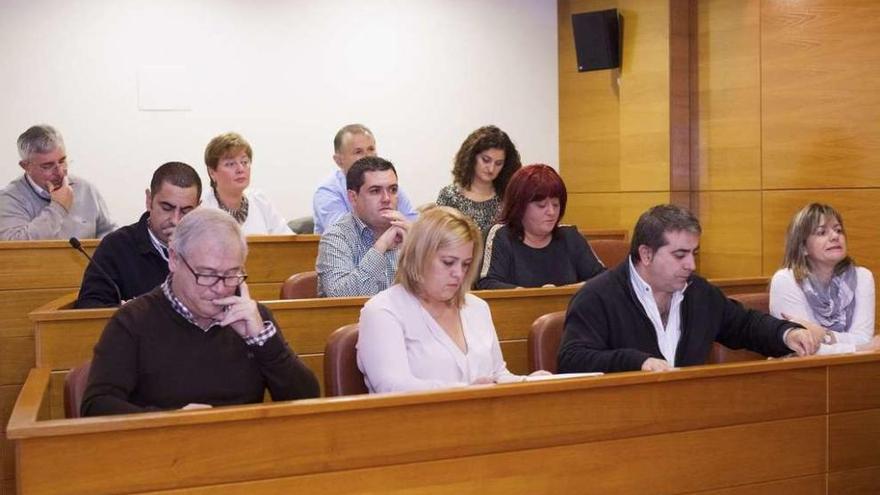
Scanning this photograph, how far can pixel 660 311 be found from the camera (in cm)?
365

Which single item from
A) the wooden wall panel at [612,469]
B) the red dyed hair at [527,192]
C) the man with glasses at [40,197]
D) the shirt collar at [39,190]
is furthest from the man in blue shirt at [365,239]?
the shirt collar at [39,190]

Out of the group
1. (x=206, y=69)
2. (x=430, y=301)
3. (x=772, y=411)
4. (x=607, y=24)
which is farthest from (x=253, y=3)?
(x=772, y=411)

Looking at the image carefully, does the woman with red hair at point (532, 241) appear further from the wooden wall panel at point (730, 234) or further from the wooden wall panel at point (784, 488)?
the wooden wall panel at point (730, 234)

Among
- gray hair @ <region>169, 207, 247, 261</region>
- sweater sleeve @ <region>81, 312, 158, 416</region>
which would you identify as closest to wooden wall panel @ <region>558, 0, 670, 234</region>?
gray hair @ <region>169, 207, 247, 261</region>

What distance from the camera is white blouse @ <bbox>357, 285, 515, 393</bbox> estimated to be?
3133mm

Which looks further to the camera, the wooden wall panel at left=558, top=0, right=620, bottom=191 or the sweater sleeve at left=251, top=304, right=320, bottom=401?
the wooden wall panel at left=558, top=0, right=620, bottom=191

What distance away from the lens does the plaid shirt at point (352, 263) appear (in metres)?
4.28

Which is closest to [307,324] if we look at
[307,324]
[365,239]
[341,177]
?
[307,324]

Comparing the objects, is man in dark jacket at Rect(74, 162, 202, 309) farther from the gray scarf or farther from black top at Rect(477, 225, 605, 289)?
the gray scarf

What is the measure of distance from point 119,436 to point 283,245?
3164 millimetres

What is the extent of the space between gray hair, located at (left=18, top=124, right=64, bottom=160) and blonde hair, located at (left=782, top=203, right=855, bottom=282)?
3.45m

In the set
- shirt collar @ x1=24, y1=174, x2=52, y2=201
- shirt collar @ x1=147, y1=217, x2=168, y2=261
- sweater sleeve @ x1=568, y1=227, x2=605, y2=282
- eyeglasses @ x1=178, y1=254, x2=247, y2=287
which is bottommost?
sweater sleeve @ x1=568, y1=227, x2=605, y2=282

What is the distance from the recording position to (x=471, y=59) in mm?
7984

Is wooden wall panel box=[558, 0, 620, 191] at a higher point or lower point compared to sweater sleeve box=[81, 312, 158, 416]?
higher
